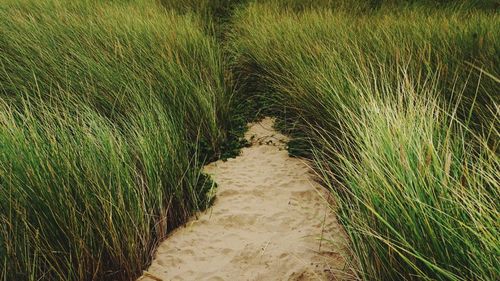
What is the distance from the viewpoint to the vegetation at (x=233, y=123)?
5.49 ft

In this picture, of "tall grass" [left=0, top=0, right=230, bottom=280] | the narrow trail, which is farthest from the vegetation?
→ the narrow trail

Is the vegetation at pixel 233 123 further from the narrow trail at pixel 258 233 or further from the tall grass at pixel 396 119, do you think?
the narrow trail at pixel 258 233

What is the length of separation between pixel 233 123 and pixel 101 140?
1.54m

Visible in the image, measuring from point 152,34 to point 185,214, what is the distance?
229cm

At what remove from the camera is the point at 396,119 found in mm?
2230

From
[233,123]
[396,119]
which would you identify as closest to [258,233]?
[396,119]

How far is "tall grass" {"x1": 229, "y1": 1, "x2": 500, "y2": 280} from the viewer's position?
4.97 ft

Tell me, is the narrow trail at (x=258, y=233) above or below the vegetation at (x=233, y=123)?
below

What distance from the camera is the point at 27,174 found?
1.84 metres

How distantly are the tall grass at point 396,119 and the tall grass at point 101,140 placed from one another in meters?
0.72

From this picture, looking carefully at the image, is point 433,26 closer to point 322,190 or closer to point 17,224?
point 322,190

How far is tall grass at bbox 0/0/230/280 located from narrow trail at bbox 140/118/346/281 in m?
0.14

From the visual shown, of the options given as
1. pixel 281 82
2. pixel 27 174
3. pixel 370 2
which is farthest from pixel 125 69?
pixel 370 2

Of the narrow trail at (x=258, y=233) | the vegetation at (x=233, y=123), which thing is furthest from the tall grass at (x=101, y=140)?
the narrow trail at (x=258, y=233)
